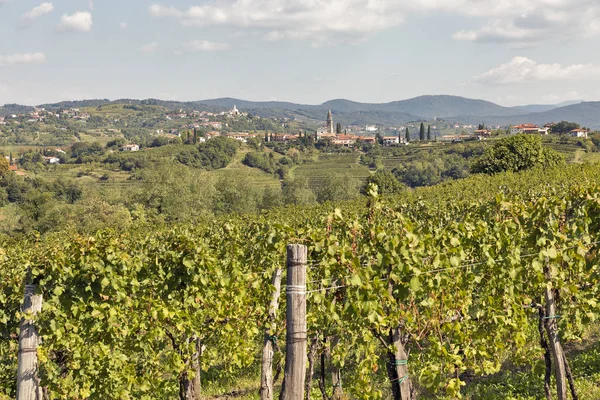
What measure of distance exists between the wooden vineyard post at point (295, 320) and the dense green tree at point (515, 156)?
4849 cm

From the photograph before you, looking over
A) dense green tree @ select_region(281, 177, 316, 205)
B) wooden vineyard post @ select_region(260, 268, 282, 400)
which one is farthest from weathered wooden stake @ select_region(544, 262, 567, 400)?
dense green tree @ select_region(281, 177, 316, 205)

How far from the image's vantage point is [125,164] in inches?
5271

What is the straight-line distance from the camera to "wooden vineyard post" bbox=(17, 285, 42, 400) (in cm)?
564

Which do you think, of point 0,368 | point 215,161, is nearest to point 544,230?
point 0,368

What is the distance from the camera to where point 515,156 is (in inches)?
2008

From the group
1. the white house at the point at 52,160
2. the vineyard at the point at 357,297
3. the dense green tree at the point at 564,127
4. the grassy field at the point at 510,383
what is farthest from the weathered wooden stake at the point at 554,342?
the white house at the point at 52,160

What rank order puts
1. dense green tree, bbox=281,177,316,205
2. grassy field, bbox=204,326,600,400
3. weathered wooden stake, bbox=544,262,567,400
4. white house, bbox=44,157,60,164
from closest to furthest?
weathered wooden stake, bbox=544,262,567,400 → grassy field, bbox=204,326,600,400 → dense green tree, bbox=281,177,316,205 → white house, bbox=44,157,60,164

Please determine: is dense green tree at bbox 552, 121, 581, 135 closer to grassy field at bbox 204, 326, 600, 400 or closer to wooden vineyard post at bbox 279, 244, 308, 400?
grassy field at bbox 204, 326, 600, 400

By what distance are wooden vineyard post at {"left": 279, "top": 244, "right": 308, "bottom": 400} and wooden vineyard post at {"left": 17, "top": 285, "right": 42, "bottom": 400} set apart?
265 centimetres

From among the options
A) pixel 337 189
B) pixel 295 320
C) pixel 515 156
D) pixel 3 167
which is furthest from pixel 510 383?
pixel 3 167

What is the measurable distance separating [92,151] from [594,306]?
184 meters

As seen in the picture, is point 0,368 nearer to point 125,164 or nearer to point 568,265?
point 568,265

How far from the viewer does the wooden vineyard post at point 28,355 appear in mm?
5645

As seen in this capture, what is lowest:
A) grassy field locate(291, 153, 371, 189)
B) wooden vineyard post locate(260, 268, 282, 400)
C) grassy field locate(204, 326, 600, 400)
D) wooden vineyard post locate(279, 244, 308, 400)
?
grassy field locate(291, 153, 371, 189)
